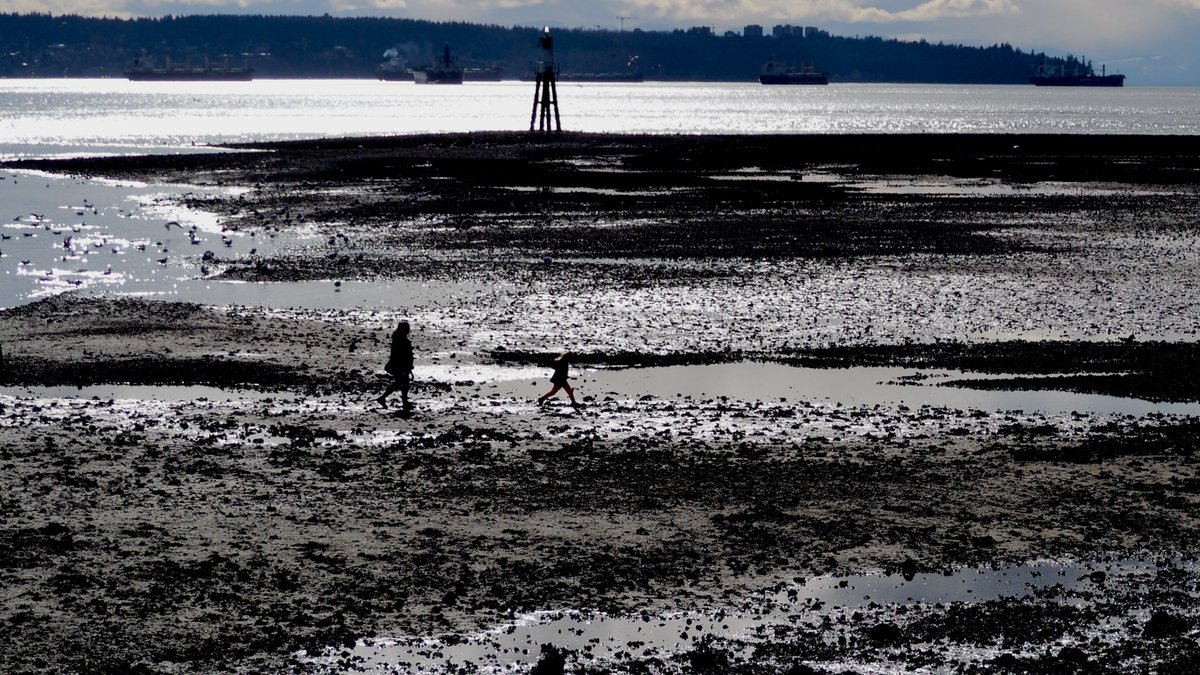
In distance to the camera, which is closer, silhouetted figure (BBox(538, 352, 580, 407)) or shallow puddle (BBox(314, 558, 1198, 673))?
shallow puddle (BBox(314, 558, 1198, 673))

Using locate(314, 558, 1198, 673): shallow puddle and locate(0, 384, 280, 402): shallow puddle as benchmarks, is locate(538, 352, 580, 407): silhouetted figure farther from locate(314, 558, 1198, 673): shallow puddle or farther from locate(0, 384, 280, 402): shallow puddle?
locate(314, 558, 1198, 673): shallow puddle

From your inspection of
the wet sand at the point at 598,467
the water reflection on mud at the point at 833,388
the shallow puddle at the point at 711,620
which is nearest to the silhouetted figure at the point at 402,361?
the wet sand at the point at 598,467

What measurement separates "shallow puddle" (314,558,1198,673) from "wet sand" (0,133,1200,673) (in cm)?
18

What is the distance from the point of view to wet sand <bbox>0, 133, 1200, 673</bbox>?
1348 cm

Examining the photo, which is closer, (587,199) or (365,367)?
(365,367)

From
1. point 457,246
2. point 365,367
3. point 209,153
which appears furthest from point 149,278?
point 209,153

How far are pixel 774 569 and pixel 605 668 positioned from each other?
3.06 meters

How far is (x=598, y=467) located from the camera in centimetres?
1870

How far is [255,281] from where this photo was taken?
124 feet

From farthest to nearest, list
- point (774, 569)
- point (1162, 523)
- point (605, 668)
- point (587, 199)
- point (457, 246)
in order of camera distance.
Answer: point (587, 199) < point (457, 246) < point (1162, 523) < point (774, 569) < point (605, 668)

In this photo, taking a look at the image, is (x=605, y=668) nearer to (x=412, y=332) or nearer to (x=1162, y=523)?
(x=1162, y=523)

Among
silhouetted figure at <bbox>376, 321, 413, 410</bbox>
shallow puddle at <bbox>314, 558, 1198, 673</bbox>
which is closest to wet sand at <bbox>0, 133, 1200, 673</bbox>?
shallow puddle at <bbox>314, 558, 1198, 673</bbox>

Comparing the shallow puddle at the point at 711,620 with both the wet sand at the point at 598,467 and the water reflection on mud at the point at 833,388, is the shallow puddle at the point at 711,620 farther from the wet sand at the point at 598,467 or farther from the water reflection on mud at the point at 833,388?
the water reflection on mud at the point at 833,388

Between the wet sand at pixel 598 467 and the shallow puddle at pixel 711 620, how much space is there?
6.9 inches
